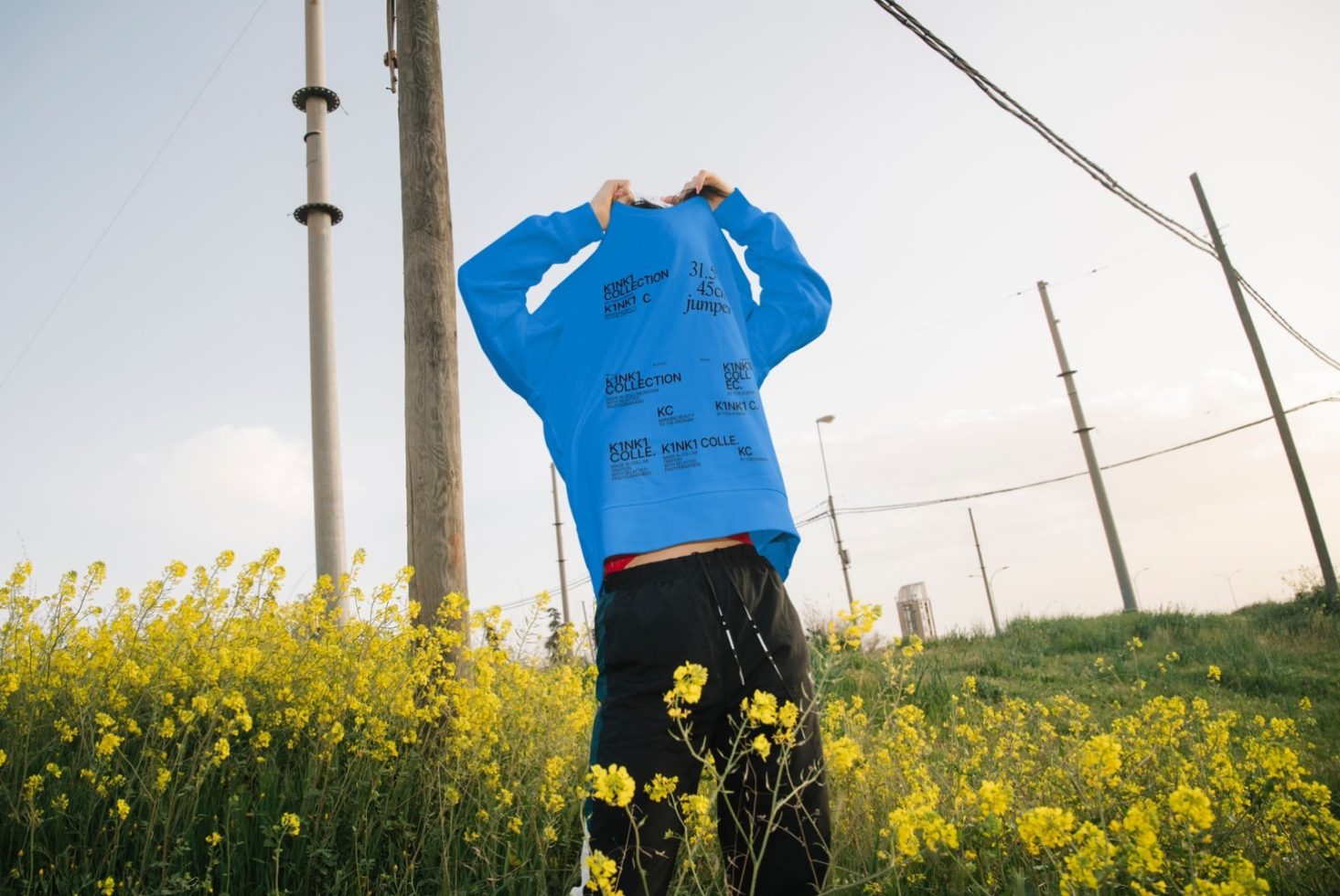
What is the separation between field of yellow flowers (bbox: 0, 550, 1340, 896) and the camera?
7.39 feet

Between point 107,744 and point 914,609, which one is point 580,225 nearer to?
point 107,744

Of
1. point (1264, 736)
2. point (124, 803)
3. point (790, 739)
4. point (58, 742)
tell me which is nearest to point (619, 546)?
point (790, 739)

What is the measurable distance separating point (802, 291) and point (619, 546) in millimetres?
1120

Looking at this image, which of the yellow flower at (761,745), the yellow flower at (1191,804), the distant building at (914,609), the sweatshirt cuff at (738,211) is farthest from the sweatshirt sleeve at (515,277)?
the distant building at (914,609)

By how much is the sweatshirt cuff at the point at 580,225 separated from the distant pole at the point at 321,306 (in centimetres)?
470

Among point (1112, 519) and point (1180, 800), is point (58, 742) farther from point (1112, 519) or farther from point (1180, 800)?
point (1112, 519)

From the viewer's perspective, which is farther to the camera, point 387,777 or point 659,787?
point 387,777

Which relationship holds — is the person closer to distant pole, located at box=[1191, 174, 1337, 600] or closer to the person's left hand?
the person's left hand

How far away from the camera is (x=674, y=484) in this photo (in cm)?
185

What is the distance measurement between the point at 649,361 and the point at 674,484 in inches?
13.6

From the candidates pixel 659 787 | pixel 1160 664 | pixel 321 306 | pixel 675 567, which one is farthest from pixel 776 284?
pixel 1160 664

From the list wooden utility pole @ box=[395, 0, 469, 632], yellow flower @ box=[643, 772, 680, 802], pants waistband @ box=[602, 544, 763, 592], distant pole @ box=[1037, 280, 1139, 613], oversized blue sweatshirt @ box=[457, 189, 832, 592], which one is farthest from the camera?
distant pole @ box=[1037, 280, 1139, 613]

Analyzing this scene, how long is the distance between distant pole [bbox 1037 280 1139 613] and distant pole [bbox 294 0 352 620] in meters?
13.8

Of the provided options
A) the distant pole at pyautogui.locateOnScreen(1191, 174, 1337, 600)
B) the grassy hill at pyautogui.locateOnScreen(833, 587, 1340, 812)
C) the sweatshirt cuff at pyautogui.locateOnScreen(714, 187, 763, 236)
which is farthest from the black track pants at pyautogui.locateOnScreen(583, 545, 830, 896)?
the distant pole at pyautogui.locateOnScreen(1191, 174, 1337, 600)
